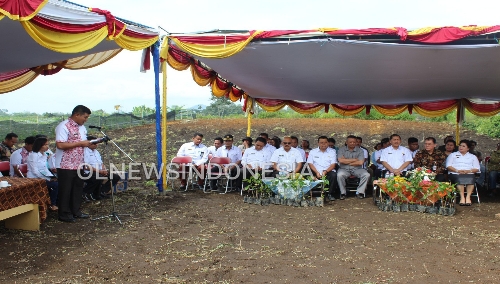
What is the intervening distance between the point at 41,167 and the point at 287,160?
393cm

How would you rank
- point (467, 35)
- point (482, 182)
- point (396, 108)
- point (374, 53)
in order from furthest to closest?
point (396, 108) < point (482, 182) < point (374, 53) < point (467, 35)

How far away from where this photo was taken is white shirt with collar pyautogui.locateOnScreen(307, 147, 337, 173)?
769 cm

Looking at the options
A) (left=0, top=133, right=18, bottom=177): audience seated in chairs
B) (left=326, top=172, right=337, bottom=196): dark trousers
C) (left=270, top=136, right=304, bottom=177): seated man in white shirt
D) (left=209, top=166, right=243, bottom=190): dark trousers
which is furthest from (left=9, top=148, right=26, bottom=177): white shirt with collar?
(left=326, top=172, right=337, bottom=196): dark trousers

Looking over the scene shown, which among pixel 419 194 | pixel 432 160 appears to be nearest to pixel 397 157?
pixel 432 160

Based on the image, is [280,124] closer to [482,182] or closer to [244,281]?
[482,182]

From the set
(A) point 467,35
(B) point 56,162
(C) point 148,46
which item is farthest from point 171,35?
(A) point 467,35

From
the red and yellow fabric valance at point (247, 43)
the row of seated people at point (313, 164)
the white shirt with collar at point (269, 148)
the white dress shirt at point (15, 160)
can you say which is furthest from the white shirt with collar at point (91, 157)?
the white shirt with collar at point (269, 148)

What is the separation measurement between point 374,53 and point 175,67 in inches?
135

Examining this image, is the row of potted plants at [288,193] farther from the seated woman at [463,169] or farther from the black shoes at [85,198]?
the black shoes at [85,198]

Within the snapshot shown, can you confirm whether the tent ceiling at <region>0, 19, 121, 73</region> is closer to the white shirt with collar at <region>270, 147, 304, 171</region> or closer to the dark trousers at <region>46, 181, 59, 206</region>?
the dark trousers at <region>46, 181, 59, 206</region>

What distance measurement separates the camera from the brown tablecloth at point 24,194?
4.58 metres

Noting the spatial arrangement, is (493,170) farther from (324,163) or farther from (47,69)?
(47,69)

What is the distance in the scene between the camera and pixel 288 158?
25.2 feet

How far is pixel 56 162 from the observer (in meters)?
5.37
